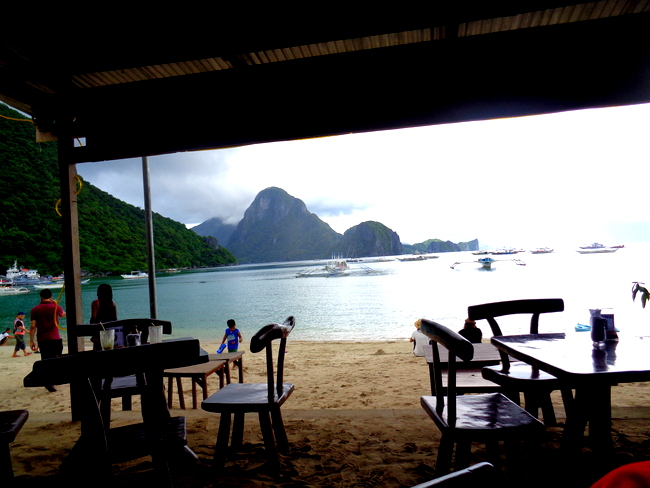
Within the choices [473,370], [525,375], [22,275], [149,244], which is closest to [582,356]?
[525,375]

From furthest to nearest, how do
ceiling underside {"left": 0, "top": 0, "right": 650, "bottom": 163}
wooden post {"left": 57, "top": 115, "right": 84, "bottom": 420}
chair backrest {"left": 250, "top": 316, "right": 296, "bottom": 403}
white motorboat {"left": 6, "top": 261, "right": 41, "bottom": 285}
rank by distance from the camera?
white motorboat {"left": 6, "top": 261, "right": 41, "bottom": 285} → wooden post {"left": 57, "top": 115, "right": 84, "bottom": 420} → ceiling underside {"left": 0, "top": 0, "right": 650, "bottom": 163} → chair backrest {"left": 250, "top": 316, "right": 296, "bottom": 403}

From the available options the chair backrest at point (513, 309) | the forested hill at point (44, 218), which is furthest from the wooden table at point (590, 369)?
the forested hill at point (44, 218)

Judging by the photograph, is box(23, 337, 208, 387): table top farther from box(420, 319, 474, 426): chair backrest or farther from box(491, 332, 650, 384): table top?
box(491, 332, 650, 384): table top

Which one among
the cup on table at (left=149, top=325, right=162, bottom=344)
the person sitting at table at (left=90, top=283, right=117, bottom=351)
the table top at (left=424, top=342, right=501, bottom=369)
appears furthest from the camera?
the person sitting at table at (left=90, top=283, right=117, bottom=351)

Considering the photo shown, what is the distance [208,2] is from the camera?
7.72ft

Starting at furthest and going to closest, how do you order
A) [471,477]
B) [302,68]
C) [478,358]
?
[302,68] < [478,358] < [471,477]

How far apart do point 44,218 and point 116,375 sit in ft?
176

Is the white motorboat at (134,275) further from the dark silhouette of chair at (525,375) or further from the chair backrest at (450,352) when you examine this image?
the chair backrest at (450,352)

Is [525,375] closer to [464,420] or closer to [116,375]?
[464,420]

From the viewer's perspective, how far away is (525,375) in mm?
2115

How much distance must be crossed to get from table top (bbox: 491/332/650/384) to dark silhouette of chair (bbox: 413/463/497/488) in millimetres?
1117

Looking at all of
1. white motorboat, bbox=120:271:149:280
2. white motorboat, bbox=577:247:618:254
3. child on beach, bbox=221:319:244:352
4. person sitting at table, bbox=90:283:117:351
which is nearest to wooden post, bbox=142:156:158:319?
child on beach, bbox=221:319:244:352

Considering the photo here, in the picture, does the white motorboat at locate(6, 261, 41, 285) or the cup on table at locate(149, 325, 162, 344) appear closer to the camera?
the cup on table at locate(149, 325, 162, 344)

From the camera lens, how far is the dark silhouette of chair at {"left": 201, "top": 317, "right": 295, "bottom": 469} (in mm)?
2086
